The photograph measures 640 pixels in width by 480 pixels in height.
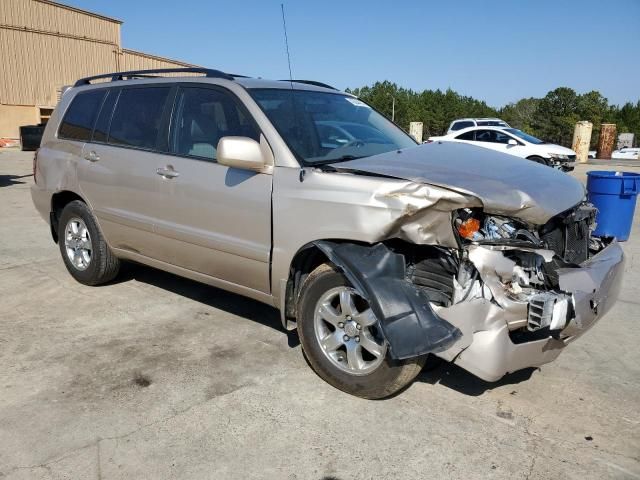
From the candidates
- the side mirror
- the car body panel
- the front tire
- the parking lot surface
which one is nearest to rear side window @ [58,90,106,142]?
the parking lot surface

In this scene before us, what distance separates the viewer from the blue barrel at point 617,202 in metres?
7.39

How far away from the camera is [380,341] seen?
3.10 meters

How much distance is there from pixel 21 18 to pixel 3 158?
13.2 metres

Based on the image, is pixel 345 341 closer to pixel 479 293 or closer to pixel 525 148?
pixel 479 293

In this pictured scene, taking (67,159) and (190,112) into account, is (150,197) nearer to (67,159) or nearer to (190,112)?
(190,112)

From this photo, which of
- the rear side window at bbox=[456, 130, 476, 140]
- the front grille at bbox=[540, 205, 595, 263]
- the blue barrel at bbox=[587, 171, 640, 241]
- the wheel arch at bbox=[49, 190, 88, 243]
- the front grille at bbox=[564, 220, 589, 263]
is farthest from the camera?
the rear side window at bbox=[456, 130, 476, 140]

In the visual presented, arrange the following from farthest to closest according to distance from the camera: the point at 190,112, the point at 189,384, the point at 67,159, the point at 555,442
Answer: the point at 67,159
the point at 190,112
the point at 189,384
the point at 555,442

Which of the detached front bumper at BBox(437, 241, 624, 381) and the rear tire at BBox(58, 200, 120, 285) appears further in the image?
the rear tire at BBox(58, 200, 120, 285)

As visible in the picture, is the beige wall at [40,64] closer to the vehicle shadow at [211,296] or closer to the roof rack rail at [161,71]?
the roof rack rail at [161,71]

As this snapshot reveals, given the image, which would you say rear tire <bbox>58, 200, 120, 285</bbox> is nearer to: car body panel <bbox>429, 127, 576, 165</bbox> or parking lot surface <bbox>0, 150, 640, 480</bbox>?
parking lot surface <bbox>0, 150, 640, 480</bbox>

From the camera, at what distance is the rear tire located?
4.98m

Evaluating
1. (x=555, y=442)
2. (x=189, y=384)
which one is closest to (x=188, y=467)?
(x=189, y=384)

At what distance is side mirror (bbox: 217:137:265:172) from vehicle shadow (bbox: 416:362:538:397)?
67.9 inches

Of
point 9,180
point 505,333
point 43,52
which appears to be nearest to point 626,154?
point 9,180
